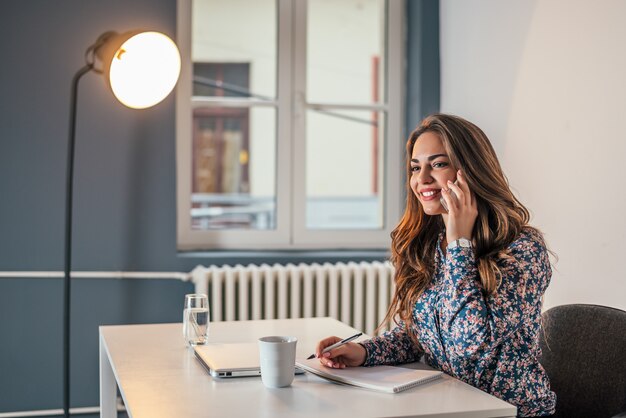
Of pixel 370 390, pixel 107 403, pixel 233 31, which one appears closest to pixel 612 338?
pixel 370 390

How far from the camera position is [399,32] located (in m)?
3.60

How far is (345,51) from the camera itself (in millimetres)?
3695

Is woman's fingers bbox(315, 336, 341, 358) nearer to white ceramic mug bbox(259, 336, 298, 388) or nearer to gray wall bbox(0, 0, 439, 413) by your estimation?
white ceramic mug bbox(259, 336, 298, 388)

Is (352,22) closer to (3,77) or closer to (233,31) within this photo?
(233,31)

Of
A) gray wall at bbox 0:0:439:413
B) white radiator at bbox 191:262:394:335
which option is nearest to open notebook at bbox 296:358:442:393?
white radiator at bbox 191:262:394:335

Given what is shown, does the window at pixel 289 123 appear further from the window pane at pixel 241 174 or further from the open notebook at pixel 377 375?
the open notebook at pixel 377 375

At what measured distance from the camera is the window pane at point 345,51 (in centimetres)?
359

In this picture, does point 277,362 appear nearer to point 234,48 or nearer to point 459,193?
point 459,193

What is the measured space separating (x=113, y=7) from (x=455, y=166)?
6.34 ft

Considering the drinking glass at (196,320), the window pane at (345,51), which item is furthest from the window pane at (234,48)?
the drinking glass at (196,320)

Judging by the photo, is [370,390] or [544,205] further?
[544,205]

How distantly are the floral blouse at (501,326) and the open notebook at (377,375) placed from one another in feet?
0.29

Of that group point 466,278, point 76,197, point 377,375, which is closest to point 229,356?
point 377,375

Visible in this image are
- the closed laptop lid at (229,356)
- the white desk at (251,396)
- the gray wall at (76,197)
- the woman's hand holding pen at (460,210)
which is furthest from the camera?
the gray wall at (76,197)
